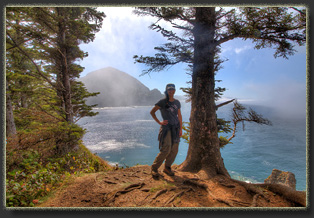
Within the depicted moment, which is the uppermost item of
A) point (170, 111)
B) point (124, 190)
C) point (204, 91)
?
point (204, 91)

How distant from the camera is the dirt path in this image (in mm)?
2783

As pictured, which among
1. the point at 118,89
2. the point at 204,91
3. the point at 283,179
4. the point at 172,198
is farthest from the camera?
the point at 118,89

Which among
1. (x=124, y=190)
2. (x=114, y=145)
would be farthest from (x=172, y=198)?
(x=114, y=145)

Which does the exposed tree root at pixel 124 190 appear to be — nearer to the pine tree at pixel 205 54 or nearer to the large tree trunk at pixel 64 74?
the pine tree at pixel 205 54

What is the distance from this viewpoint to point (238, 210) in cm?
245

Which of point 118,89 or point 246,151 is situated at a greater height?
point 118,89

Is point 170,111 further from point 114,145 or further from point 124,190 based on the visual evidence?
point 114,145

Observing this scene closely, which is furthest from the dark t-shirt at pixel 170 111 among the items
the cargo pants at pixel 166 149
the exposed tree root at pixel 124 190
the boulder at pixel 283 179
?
the boulder at pixel 283 179

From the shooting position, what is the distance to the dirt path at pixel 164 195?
278cm

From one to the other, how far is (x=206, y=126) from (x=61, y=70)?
8832 millimetres

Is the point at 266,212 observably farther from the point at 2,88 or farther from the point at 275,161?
the point at 275,161

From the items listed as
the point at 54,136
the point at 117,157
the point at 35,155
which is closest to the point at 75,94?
the point at 54,136

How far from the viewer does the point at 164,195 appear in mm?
3021

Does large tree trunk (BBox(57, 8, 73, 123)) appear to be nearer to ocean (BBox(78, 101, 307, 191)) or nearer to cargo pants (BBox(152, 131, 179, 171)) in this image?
cargo pants (BBox(152, 131, 179, 171))
